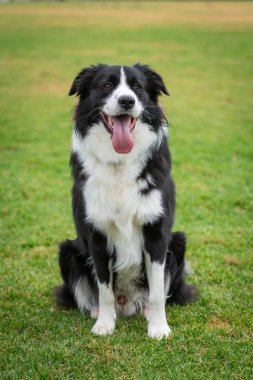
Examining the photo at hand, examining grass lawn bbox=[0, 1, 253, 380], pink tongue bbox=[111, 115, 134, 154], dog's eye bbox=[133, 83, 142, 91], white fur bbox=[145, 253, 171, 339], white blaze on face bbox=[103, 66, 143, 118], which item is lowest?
grass lawn bbox=[0, 1, 253, 380]

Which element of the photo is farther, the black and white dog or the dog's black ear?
the dog's black ear

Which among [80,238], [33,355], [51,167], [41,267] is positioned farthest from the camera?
[51,167]

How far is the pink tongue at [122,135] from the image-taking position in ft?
11.3

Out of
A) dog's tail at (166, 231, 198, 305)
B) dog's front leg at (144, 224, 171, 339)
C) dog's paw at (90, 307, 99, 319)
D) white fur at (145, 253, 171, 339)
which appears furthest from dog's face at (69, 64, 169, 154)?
dog's paw at (90, 307, 99, 319)

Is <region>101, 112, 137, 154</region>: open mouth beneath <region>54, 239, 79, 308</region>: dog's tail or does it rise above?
above

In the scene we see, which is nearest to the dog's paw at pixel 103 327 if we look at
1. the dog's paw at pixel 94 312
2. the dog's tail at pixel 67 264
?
the dog's paw at pixel 94 312

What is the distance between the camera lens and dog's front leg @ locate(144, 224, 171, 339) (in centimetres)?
361

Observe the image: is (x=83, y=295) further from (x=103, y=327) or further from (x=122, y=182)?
(x=122, y=182)

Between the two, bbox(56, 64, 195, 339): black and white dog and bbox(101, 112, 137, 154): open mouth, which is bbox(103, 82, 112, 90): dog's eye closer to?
bbox(56, 64, 195, 339): black and white dog

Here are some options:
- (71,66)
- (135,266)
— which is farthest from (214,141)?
(71,66)

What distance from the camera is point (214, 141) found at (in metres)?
9.20

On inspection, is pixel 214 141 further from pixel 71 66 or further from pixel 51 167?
pixel 71 66

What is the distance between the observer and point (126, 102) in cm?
337

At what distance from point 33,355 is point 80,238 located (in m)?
0.98
